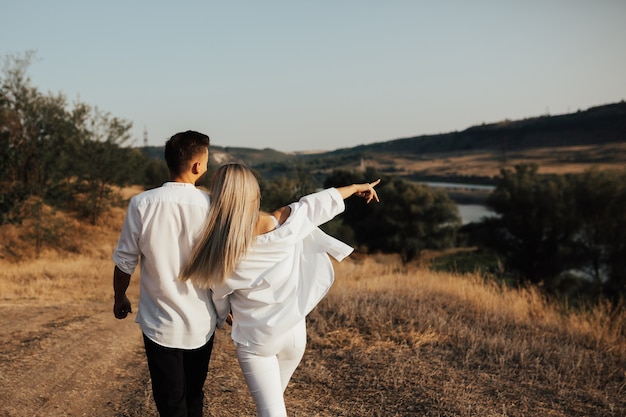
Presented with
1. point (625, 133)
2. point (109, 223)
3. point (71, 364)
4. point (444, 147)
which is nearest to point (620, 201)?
point (109, 223)

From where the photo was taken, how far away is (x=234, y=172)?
2.31 m

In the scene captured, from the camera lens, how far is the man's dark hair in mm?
2348

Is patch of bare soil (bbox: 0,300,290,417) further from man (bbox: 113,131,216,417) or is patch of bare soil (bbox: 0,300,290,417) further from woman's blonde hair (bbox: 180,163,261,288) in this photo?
woman's blonde hair (bbox: 180,163,261,288)

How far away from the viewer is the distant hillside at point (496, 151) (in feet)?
303

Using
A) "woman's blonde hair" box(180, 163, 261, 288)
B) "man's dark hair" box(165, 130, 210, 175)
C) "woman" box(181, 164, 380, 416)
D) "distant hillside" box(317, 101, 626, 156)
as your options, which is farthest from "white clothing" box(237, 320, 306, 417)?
"distant hillside" box(317, 101, 626, 156)

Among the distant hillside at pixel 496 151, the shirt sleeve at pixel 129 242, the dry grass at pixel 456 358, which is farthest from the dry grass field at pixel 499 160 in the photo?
the shirt sleeve at pixel 129 242

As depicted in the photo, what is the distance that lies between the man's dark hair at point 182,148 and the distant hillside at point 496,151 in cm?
7511

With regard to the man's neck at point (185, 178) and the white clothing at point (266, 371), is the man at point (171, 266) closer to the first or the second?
the man's neck at point (185, 178)

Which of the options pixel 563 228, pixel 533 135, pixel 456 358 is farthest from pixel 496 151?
pixel 456 358

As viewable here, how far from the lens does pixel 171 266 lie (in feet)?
7.59

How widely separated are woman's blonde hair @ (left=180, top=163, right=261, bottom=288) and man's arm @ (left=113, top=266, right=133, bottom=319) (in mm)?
328

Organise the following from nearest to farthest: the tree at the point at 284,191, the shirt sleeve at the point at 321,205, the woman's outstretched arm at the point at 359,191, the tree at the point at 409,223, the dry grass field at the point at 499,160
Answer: the shirt sleeve at the point at 321,205, the woman's outstretched arm at the point at 359,191, the tree at the point at 284,191, the tree at the point at 409,223, the dry grass field at the point at 499,160

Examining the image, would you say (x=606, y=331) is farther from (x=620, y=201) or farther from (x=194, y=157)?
(x=620, y=201)

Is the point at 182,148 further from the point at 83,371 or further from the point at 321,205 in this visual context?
the point at 83,371
